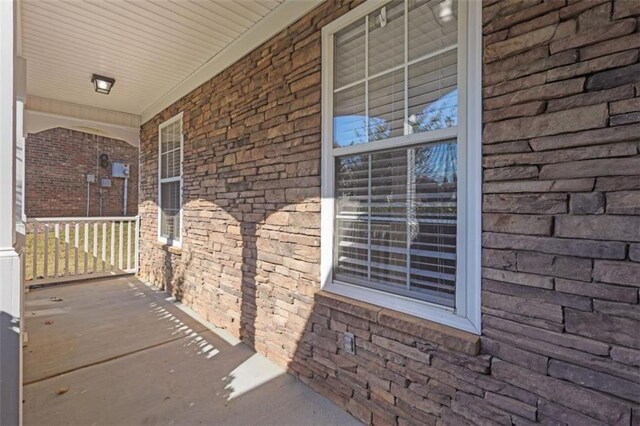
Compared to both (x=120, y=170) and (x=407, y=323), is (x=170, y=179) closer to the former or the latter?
(x=407, y=323)

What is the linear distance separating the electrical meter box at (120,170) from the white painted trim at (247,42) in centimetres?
630

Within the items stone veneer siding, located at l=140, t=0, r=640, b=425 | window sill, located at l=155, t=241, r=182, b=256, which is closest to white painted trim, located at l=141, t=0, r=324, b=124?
stone veneer siding, located at l=140, t=0, r=640, b=425

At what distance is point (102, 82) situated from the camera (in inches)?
160

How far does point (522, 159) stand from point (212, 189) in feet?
9.98

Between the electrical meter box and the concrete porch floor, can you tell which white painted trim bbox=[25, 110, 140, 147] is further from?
the electrical meter box

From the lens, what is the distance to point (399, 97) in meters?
1.94

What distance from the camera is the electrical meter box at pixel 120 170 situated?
31.7ft

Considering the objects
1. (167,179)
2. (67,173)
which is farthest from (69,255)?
(67,173)

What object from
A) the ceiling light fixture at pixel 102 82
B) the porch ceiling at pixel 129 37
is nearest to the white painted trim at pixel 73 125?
the porch ceiling at pixel 129 37

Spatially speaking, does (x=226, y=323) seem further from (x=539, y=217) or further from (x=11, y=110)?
(x=539, y=217)

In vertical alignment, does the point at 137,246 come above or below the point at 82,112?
below

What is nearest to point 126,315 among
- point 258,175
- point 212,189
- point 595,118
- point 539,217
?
point 212,189

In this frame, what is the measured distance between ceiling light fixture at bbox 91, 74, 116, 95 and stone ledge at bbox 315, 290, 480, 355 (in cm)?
384

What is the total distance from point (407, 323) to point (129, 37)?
3.47 m
